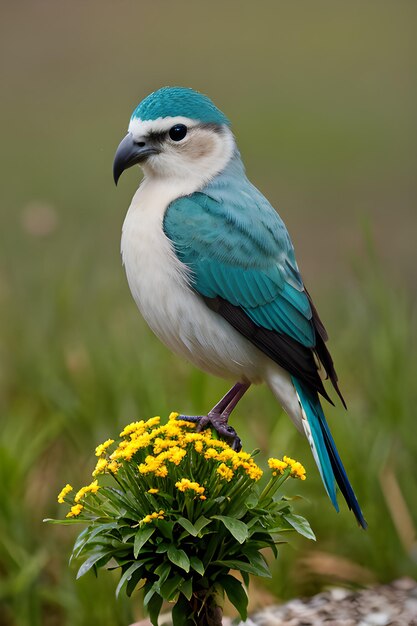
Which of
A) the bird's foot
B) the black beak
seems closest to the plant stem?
the bird's foot

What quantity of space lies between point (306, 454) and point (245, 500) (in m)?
1.34

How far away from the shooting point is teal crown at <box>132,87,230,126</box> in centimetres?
281

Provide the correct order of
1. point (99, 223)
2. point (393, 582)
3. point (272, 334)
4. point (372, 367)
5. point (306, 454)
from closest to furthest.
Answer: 1. point (272, 334)
2. point (393, 582)
3. point (306, 454)
4. point (372, 367)
5. point (99, 223)

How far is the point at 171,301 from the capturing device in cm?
279

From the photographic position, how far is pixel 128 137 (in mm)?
2828

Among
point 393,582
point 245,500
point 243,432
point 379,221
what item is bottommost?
point 393,582

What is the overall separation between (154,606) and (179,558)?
0.56 feet

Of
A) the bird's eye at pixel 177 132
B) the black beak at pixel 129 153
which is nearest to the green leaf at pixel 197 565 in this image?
the black beak at pixel 129 153

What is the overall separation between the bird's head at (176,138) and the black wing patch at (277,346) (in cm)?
40

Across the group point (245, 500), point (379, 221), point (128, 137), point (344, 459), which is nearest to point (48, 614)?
point (344, 459)

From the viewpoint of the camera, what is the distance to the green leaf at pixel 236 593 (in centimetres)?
251

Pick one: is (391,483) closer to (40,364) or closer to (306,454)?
(306,454)

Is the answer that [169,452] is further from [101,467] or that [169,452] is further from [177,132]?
[177,132]

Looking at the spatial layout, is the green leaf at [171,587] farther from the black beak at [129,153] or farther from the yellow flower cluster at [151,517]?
the black beak at [129,153]
